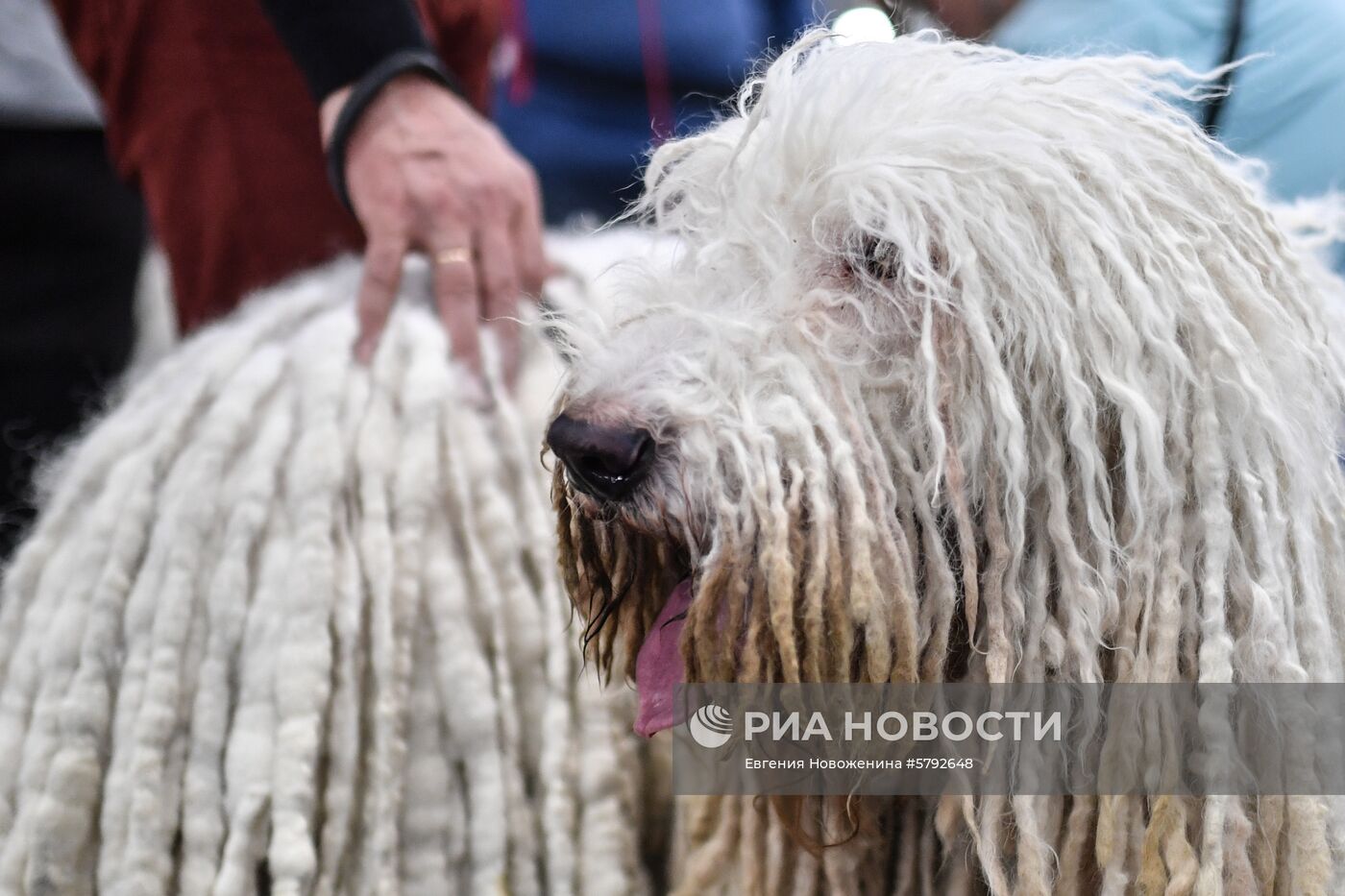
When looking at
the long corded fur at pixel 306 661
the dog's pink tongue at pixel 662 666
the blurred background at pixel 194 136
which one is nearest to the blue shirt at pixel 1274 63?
the blurred background at pixel 194 136

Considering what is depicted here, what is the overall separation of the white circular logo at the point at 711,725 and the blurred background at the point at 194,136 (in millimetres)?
852

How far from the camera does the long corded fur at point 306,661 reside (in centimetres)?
145

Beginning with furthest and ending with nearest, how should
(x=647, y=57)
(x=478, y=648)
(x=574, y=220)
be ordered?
(x=647, y=57) → (x=574, y=220) → (x=478, y=648)

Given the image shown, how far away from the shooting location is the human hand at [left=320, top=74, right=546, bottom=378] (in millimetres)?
1705

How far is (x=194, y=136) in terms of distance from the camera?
1867mm

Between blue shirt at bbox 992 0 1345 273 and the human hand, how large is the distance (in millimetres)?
732

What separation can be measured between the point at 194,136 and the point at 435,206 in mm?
426

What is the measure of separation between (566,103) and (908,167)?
2.06 m

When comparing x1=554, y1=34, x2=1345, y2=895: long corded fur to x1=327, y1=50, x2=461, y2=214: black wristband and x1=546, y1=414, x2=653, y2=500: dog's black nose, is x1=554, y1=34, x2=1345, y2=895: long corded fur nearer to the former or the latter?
x1=546, y1=414, x2=653, y2=500: dog's black nose

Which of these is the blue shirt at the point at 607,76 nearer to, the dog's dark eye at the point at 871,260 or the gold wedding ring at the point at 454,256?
the gold wedding ring at the point at 454,256

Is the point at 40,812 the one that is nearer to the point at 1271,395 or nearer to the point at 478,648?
the point at 478,648

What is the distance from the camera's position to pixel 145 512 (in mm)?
1586

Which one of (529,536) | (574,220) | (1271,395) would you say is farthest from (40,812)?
(574,220)

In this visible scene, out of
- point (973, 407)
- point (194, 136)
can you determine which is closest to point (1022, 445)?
point (973, 407)
